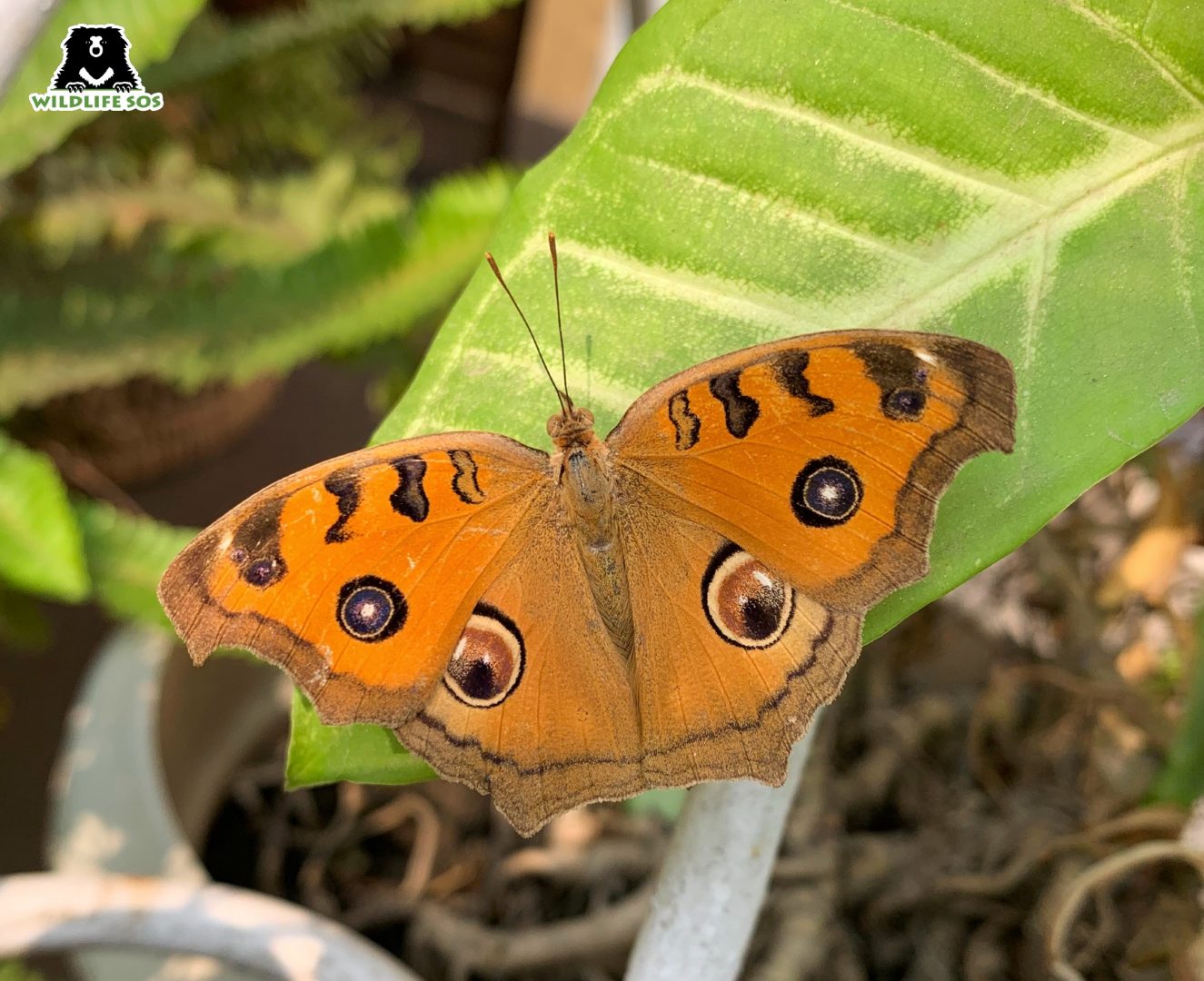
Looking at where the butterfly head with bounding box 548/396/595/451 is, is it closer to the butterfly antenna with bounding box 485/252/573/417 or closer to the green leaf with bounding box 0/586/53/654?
the butterfly antenna with bounding box 485/252/573/417

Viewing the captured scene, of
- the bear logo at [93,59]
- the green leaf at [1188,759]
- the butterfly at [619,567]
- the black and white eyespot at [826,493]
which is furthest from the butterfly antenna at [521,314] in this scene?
the bear logo at [93,59]

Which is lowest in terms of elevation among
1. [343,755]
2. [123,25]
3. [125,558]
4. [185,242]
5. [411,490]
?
[343,755]

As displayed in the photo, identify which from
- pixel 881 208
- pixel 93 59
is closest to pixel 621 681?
pixel 881 208

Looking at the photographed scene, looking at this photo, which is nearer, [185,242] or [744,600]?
[744,600]

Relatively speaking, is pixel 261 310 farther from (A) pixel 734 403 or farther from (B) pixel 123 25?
(A) pixel 734 403

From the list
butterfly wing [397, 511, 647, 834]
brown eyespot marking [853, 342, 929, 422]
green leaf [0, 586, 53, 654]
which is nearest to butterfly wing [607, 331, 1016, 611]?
brown eyespot marking [853, 342, 929, 422]

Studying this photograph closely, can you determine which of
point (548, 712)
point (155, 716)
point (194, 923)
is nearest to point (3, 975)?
point (194, 923)
